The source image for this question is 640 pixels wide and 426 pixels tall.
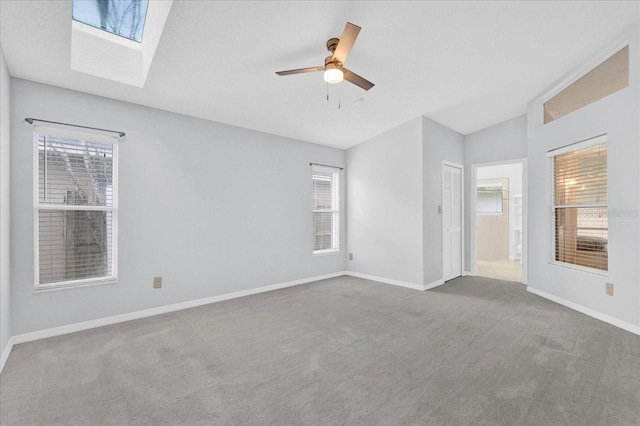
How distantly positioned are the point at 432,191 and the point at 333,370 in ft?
11.5

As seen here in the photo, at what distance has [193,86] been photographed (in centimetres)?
311

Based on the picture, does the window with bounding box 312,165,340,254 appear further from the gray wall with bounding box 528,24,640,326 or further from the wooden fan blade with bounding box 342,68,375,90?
the gray wall with bounding box 528,24,640,326

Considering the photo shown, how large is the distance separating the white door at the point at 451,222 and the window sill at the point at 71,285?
4.90 m

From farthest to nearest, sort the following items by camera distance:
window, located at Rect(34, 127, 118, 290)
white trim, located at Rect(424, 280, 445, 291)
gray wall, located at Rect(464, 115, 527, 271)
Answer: gray wall, located at Rect(464, 115, 527, 271)
white trim, located at Rect(424, 280, 445, 291)
window, located at Rect(34, 127, 118, 290)

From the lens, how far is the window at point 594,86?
3004mm

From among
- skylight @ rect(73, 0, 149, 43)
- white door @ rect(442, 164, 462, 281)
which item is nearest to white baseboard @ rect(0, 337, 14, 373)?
skylight @ rect(73, 0, 149, 43)

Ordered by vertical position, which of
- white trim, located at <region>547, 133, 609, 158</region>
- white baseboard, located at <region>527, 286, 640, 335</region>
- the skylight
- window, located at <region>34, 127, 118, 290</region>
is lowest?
white baseboard, located at <region>527, 286, 640, 335</region>

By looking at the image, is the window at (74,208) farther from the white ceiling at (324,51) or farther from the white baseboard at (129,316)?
the white ceiling at (324,51)

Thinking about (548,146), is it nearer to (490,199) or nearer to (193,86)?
(490,199)

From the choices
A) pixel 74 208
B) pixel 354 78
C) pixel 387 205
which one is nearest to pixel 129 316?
pixel 74 208

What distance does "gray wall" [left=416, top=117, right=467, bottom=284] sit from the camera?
14.9 ft

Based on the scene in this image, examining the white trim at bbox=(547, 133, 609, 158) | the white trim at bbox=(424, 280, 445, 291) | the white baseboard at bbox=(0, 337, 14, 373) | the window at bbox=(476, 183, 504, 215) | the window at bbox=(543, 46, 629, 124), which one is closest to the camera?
the white baseboard at bbox=(0, 337, 14, 373)

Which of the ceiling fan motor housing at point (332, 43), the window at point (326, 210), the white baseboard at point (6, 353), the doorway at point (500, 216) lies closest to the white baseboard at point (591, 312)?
the doorway at point (500, 216)

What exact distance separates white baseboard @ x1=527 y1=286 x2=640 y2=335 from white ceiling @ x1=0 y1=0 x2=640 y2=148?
9.50 feet
